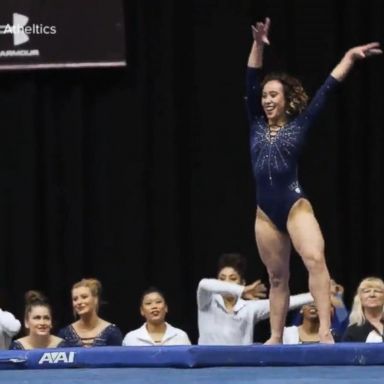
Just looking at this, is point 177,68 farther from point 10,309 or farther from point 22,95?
point 10,309

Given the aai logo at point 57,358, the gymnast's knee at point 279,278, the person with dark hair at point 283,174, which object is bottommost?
the aai logo at point 57,358

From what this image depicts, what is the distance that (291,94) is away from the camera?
5711mm

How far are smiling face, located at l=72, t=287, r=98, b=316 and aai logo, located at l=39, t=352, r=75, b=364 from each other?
3.52 feet

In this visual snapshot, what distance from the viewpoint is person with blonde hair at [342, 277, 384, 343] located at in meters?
6.19

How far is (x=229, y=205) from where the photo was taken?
8297 mm

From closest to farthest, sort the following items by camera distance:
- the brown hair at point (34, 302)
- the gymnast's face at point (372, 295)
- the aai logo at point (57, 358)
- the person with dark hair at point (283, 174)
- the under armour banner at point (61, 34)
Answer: the aai logo at point (57, 358) → the person with dark hair at point (283, 174) → the gymnast's face at point (372, 295) → the brown hair at point (34, 302) → the under armour banner at point (61, 34)

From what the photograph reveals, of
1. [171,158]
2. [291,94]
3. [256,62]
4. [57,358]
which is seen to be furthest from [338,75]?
[171,158]

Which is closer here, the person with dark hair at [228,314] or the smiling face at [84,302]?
the smiling face at [84,302]

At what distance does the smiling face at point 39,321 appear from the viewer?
6.46 metres

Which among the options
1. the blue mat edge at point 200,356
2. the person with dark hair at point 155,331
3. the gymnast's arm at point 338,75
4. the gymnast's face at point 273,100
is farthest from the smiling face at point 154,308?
the gymnast's arm at point 338,75

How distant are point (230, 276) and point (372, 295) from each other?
92cm

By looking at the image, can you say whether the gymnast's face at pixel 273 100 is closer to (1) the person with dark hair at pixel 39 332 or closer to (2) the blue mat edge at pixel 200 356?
(2) the blue mat edge at pixel 200 356

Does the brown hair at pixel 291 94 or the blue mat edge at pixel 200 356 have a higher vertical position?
the brown hair at pixel 291 94

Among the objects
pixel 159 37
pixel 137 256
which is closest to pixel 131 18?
pixel 159 37
